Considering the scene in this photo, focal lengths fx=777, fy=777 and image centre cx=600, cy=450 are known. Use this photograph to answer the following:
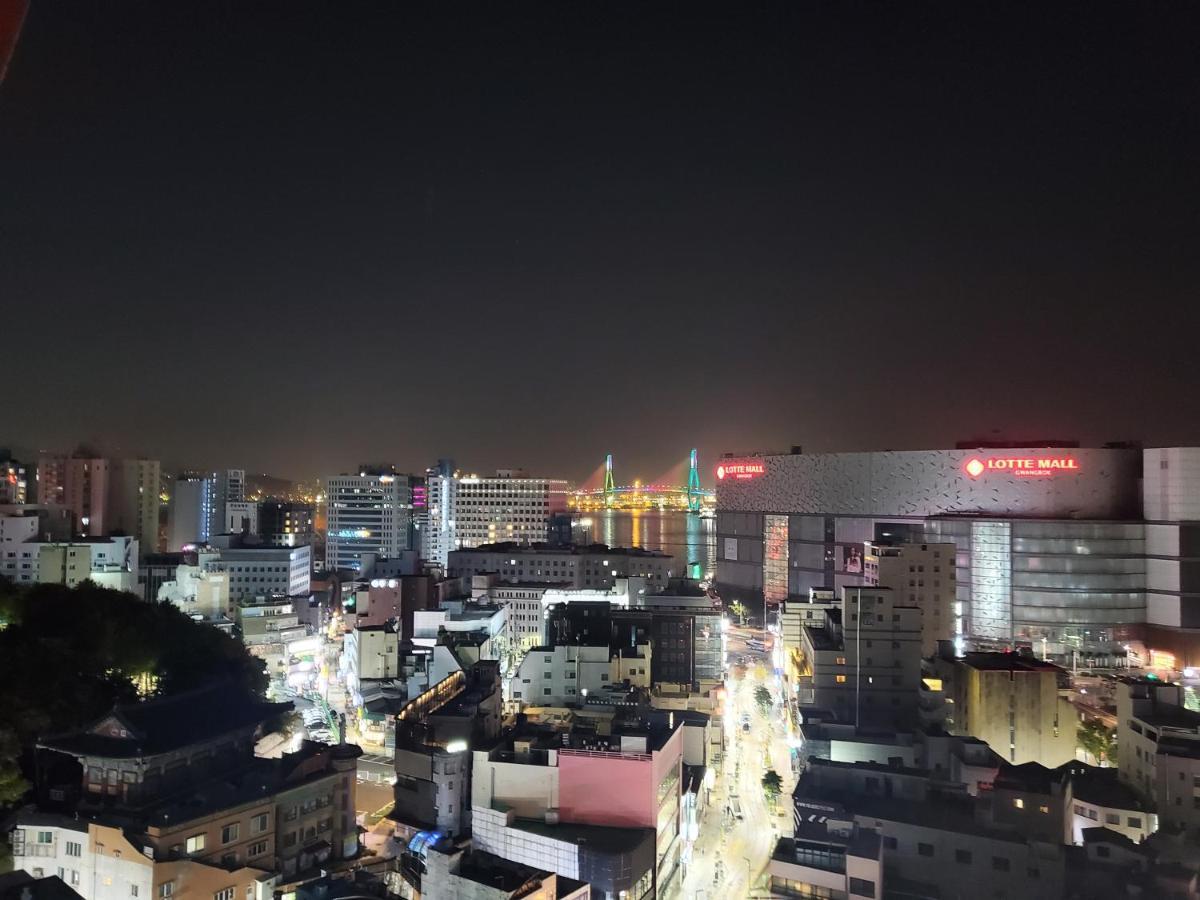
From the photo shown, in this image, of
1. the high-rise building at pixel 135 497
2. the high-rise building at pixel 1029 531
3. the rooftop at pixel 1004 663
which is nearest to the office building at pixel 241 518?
the high-rise building at pixel 135 497

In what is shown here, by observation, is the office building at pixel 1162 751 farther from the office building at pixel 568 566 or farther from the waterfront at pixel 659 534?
the waterfront at pixel 659 534

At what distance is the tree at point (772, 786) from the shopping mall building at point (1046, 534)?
646 cm

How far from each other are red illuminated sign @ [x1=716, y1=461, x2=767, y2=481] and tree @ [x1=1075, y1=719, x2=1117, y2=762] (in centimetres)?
1018

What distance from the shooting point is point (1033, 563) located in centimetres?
1148

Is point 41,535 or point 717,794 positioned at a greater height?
point 41,535

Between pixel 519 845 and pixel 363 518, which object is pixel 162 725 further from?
pixel 363 518

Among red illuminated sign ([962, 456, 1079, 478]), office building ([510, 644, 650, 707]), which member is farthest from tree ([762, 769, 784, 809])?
red illuminated sign ([962, 456, 1079, 478])

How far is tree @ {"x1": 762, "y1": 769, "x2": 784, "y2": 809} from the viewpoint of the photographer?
6277 mm

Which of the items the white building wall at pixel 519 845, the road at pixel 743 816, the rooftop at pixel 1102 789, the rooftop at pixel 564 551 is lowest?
the road at pixel 743 816

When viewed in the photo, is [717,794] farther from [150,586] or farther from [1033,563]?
[150,586]

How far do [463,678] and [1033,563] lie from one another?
28.6ft

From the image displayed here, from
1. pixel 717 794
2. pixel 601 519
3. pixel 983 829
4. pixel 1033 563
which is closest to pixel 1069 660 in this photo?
pixel 1033 563

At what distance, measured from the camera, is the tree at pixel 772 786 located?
6.28 m

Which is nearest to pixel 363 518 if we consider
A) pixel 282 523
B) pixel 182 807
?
pixel 282 523
